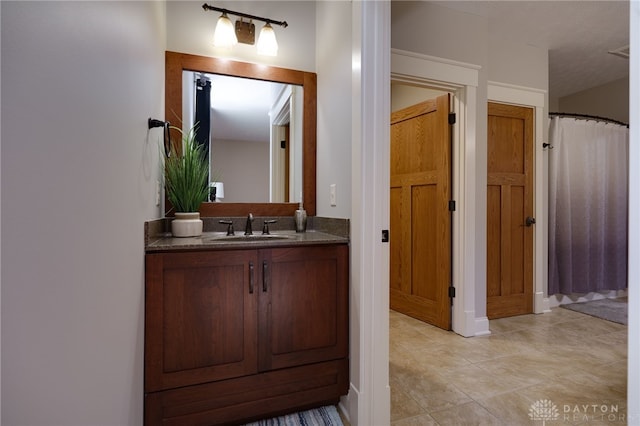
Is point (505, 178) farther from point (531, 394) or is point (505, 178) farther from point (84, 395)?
point (84, 395)

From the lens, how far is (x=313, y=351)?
1.57 metres

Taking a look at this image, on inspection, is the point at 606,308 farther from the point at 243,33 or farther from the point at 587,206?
the point at 243,33

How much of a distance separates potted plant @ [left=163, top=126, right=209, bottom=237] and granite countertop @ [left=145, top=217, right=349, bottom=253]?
3.0 inches

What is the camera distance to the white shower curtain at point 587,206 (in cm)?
333

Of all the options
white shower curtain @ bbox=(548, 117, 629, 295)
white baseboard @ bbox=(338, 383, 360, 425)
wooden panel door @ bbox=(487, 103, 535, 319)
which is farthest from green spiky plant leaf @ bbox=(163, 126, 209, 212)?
white shower curtain @ bbox=(548, 117, 629, 295)

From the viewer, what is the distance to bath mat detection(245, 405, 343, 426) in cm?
152

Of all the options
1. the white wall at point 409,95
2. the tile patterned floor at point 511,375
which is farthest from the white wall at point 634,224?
the white wall at point 409,95

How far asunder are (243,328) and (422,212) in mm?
2023

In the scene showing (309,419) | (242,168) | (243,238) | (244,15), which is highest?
(244,15)

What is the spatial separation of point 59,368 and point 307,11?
2353mm

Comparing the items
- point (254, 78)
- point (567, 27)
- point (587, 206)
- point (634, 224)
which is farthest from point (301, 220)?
point (587, 206)

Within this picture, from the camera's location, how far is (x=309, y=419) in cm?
155

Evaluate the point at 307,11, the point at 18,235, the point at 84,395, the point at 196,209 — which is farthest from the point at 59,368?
the point at 307,11

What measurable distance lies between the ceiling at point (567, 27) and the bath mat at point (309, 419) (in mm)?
2942
